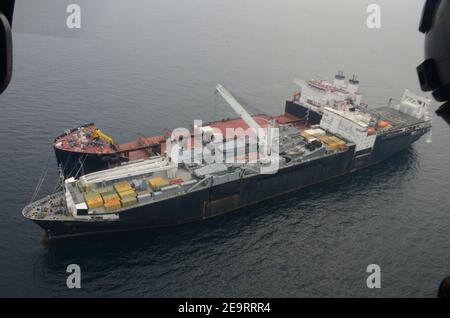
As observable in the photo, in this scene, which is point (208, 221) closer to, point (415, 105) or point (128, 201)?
point (128, 201)

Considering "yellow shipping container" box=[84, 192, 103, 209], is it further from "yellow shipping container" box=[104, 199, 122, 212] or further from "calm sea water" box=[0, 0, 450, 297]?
"calm sea water" box=[0, 0, 450, 297]

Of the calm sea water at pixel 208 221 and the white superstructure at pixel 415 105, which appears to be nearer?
the calm sea water at pixel 208 221

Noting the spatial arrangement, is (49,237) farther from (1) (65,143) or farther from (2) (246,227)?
(2) (246,227)

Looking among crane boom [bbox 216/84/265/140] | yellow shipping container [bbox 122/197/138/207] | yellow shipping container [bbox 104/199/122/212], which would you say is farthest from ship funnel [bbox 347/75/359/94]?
yellow shipping container [bbox 104/199/122/212]

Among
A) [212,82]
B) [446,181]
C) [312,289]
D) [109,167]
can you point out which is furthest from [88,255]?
[212,82]

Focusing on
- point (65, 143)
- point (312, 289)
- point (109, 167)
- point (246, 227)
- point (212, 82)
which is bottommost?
point (312, 289)

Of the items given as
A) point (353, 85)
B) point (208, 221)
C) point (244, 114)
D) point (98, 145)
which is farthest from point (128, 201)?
point (353, 85)

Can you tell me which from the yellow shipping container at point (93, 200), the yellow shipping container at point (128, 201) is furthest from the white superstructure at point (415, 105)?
the yellow shipping container at point (93, 200)

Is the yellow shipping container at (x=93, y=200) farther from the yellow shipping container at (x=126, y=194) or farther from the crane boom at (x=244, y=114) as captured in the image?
the crane boom at (x=244, y=114)
